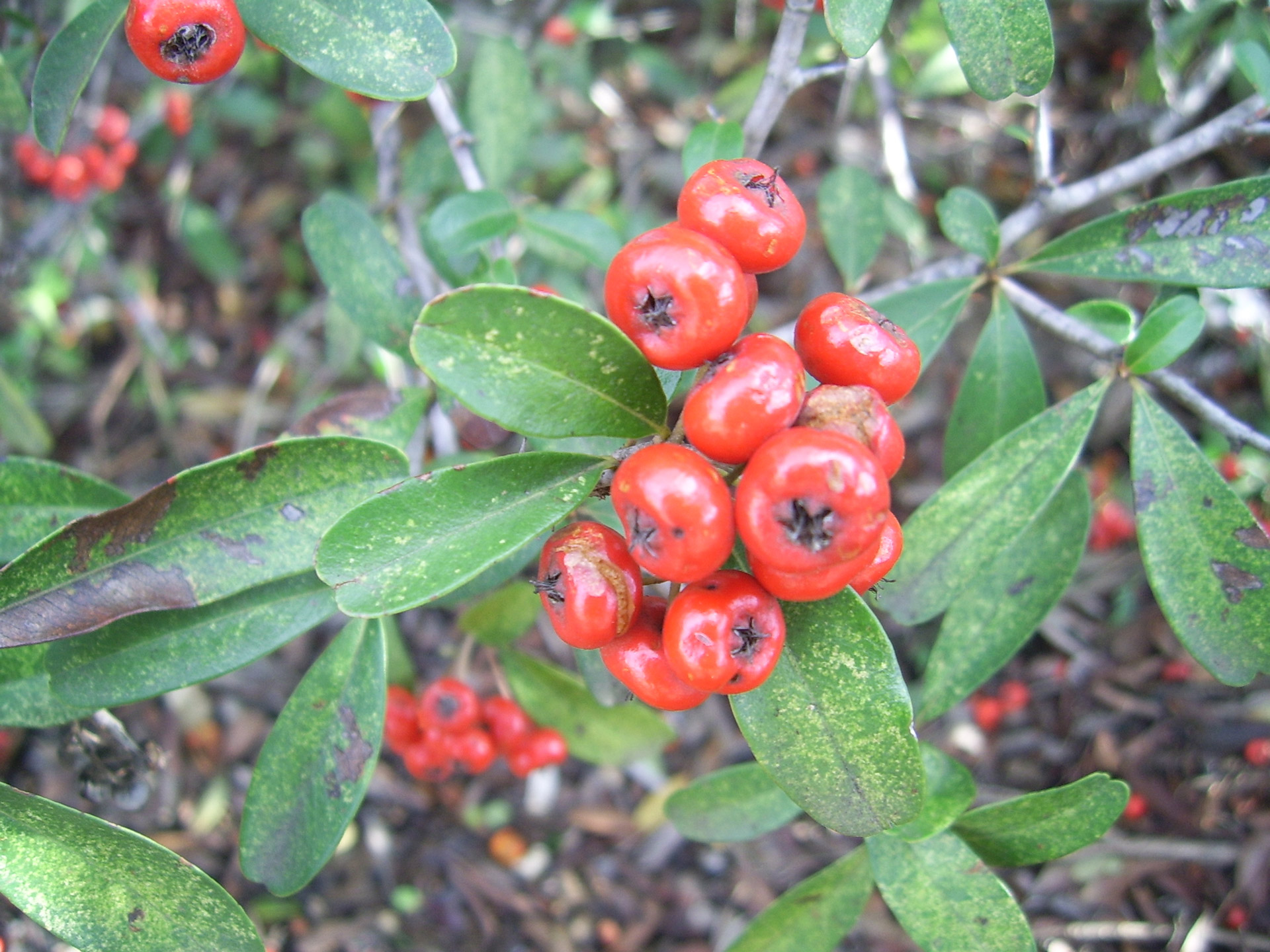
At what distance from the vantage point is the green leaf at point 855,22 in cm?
170

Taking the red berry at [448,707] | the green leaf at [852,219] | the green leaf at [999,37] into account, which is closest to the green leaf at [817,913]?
the red berry at [448,707]

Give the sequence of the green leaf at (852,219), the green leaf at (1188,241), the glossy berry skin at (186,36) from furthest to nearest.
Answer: the green leaf at (852,219) < the green leaf at (1188,241) < the glossy berry skin at (186,36)

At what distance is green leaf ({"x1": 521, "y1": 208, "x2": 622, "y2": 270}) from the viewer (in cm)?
298

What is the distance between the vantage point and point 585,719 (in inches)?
116

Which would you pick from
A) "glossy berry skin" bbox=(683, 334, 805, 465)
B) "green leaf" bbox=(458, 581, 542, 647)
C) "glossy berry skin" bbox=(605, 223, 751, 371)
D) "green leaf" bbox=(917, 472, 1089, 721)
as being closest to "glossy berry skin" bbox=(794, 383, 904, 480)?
"glossy berry skin" bbox=(683, 334, 805, 465)

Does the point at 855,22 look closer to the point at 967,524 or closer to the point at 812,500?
the point at 812,500

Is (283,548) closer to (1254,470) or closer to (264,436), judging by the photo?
(264,436)

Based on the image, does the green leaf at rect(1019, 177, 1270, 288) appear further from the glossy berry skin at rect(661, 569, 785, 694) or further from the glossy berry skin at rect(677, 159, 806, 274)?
the glossy berry skin at rect(661, 569, 785, 694)

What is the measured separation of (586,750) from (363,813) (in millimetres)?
1564

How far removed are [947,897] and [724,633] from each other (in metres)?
1.17

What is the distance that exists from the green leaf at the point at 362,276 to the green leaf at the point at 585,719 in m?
1.20

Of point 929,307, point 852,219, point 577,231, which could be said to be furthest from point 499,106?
point 929,307

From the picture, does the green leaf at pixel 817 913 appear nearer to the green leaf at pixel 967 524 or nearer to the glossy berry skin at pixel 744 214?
the green leaf at pixel 967 524

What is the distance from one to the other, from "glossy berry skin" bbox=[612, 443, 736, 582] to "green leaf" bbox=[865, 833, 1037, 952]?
122 cm
